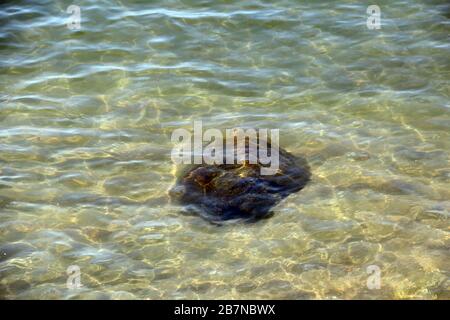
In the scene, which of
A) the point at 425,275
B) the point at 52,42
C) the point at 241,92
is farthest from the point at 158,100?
the point at 425,275

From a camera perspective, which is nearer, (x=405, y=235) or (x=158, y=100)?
(x=405, y=235)

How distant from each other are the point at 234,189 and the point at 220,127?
5.60ft

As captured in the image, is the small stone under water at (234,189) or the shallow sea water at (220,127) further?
the small stone under water at (234,189)

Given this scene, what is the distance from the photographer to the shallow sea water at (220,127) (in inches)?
258

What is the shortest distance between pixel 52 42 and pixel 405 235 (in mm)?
6873

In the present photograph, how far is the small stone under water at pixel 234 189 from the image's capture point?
23.7 feet

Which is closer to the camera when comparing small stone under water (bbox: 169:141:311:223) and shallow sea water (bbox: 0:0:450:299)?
shallow sea water (bbox: 0:0:450:299)

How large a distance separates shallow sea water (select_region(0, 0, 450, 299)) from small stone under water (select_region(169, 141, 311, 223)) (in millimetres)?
156

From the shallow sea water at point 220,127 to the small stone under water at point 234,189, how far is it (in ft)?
0.51

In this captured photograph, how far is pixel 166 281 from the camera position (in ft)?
21.2

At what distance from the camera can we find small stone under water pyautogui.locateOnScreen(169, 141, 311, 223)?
23.7 ft

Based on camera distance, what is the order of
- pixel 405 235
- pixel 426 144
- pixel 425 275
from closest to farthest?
1. pixel 425 275
2. pixel 405 235
3. pixel 426 144

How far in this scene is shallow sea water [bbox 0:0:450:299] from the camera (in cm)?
655
